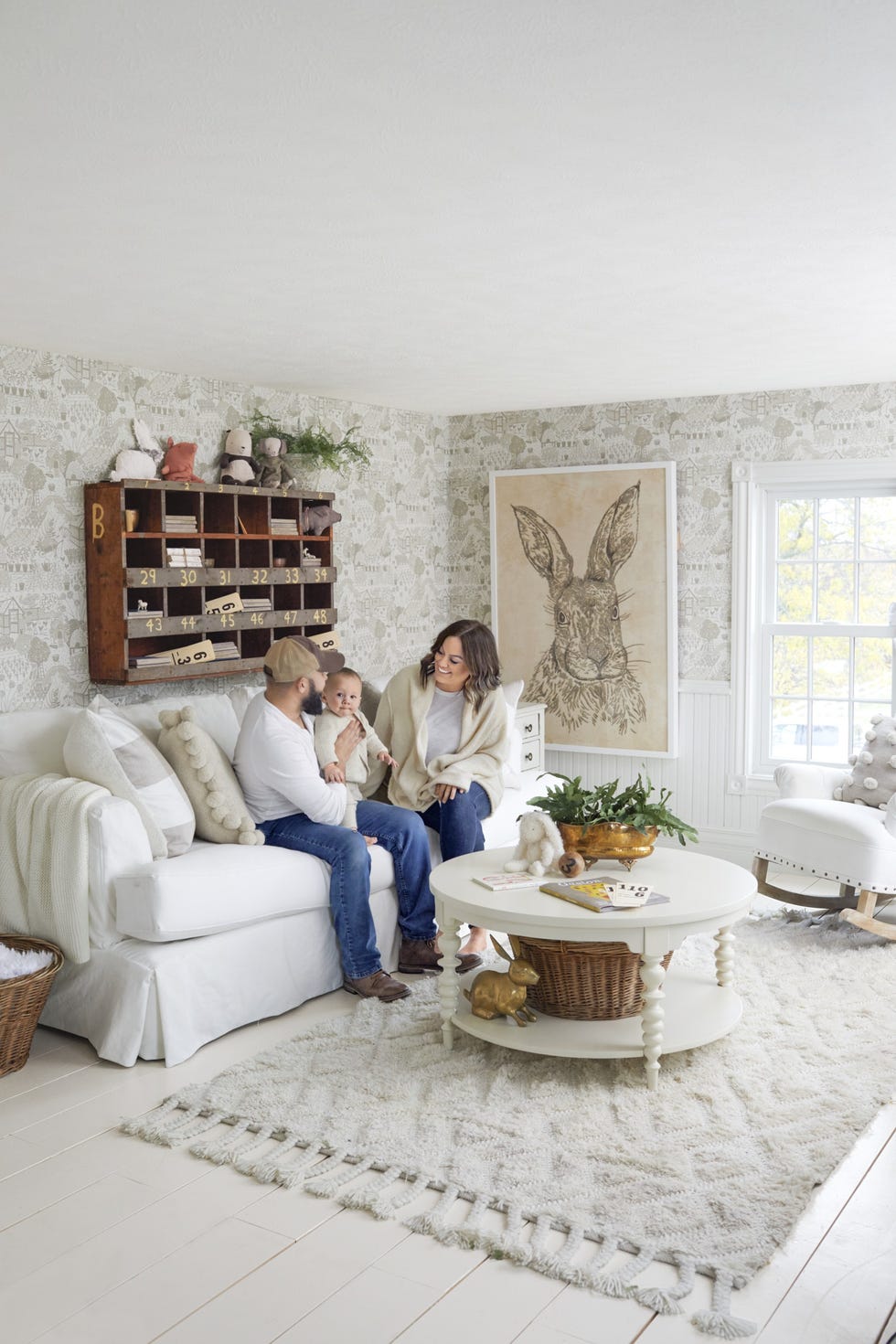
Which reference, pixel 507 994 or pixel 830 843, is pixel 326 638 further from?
pixel 507 994

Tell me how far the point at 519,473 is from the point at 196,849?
125 inches

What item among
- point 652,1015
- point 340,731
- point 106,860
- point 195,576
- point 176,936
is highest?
point 195,576

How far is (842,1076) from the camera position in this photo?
10.5 feet

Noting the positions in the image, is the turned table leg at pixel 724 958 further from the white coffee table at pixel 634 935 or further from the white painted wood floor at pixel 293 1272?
the white painted wood floor at pixel 293 1272

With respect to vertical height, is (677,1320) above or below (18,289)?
below

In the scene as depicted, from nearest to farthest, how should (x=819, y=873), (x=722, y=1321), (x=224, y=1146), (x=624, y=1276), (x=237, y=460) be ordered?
(x=722, y=1321)
(x=624, y=1276)
(x=224, y=1146)
(x=819, y=873)
(x=237, y=460)

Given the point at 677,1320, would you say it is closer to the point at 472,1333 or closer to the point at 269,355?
the point at 472,1333

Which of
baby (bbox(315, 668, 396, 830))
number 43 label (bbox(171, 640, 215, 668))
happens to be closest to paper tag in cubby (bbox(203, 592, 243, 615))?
number 43 label (bbox(171, 640, 215, 668))

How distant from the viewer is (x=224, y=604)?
16.0 ft

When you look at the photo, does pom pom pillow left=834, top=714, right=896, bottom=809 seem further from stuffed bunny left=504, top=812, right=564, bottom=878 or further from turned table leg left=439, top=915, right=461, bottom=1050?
turned table leg left=439, top=915, right=461, bottom=1050

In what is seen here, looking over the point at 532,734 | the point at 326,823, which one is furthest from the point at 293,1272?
the point at 532,734

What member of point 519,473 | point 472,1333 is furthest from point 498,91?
Result: point 519,473

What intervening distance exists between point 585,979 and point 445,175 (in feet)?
6.96

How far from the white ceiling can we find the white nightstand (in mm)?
2021
